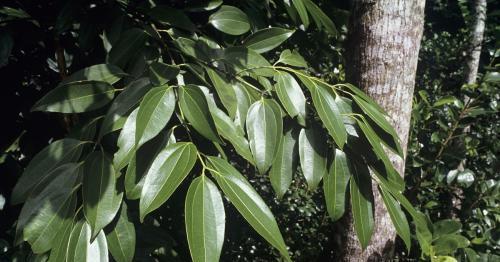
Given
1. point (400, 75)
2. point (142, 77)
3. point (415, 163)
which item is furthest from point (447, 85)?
point (142, 77)

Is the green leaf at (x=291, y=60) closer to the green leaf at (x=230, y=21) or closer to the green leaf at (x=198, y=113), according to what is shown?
the green leaf at (x=230, y=21)

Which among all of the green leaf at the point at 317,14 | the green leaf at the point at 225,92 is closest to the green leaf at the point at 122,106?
the green leaf at the point at 225,92

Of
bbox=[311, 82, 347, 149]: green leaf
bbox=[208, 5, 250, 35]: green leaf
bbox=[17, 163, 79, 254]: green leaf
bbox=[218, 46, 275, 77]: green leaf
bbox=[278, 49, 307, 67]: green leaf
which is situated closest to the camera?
bbox=[17, 163, 79, 254]: green leaf

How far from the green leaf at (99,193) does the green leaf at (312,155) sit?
32 cm

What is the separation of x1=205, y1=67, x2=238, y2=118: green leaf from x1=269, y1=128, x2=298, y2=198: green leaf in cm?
12

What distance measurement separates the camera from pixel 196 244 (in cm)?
60

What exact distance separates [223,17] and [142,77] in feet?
1.81

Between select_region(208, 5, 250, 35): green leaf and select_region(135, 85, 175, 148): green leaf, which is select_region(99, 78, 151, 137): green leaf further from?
select_region(208, 5, 250, 35): green leaf

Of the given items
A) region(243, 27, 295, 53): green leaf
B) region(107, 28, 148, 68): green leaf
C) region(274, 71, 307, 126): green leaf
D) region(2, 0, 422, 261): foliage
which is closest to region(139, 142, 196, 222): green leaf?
region(2, 0, 422, 261): foliage

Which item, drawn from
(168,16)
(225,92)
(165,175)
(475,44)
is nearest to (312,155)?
(225,92)

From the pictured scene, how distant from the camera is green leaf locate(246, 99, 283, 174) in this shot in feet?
2.55

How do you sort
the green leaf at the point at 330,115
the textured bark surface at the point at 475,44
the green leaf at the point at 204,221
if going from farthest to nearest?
the textured bark surface at the point at 475,44
the green leaf at the point at 330,115
the green leaf at the point at 204,221

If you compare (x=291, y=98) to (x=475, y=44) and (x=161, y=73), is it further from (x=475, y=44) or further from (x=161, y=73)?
(x=475, y=44)

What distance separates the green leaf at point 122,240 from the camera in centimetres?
74
